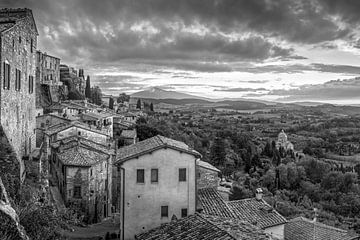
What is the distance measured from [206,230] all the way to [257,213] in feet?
29.8

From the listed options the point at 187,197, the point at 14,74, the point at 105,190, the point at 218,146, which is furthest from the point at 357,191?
the point at 14,74

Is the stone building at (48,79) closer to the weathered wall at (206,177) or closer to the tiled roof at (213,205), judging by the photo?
the weathered wall at (206,177)

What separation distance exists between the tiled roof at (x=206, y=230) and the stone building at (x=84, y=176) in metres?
16.0

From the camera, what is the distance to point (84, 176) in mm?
31406

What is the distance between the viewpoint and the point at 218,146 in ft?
254

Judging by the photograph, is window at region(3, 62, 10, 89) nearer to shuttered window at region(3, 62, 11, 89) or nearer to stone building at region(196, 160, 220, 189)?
shuttered window at region(3, 62, 11, 89)

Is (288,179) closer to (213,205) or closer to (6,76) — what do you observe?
(213,205)

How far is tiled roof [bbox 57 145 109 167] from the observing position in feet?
103

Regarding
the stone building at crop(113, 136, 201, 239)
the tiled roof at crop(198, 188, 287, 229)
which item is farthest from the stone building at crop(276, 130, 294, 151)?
the stone building at crop(113, 136, 201, 239)

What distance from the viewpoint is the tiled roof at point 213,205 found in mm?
19625

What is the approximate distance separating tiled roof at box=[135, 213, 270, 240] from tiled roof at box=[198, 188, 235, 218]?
337 cm

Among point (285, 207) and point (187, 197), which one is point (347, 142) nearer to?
point (285, 207)

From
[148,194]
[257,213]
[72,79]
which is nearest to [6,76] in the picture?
[148,194]

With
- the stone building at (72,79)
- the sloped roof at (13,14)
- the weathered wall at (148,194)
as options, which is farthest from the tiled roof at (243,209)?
the stone building at (72,79)
